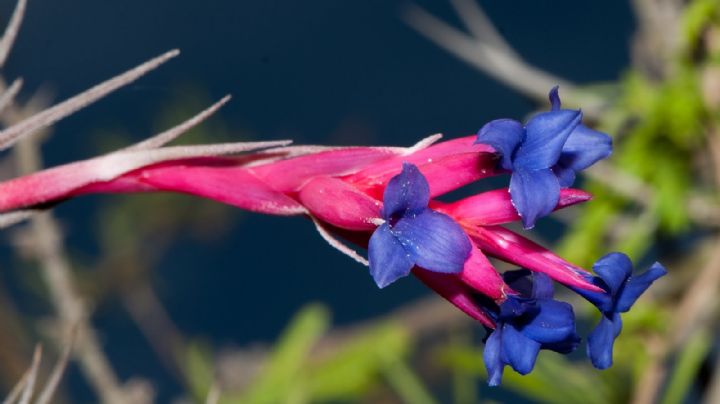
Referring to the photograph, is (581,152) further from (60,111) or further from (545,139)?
(60,111)

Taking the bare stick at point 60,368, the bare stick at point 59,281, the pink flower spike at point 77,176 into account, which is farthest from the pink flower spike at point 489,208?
the bare stick at point 59,281

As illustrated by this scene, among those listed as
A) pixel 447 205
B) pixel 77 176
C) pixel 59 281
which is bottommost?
pixel 59 281

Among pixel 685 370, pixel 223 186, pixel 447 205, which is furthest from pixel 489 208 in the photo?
pixel 685 370

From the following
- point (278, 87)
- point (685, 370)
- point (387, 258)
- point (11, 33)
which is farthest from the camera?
point (278, 87)

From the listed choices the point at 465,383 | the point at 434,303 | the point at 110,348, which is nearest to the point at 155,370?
the point at 110,348

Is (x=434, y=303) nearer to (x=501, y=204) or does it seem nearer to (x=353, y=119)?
(x=353, y=119)

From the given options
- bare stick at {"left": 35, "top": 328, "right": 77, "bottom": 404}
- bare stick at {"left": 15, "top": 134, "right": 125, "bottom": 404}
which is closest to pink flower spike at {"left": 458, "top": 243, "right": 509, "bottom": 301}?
bare stick at {"left": 35, "top": 328, "right": 77, "bottom": 404}

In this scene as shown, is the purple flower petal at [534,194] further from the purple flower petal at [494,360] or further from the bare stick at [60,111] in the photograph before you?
the bare stick at [60,111]
